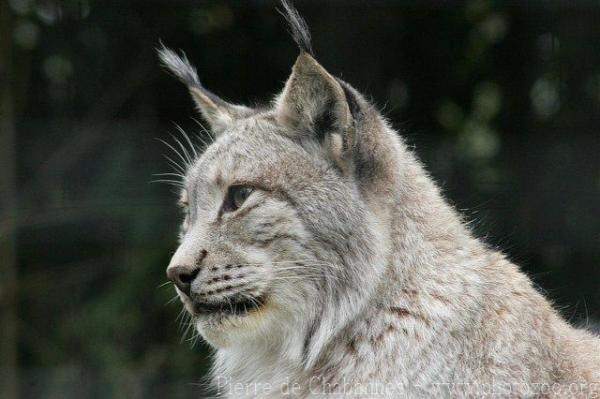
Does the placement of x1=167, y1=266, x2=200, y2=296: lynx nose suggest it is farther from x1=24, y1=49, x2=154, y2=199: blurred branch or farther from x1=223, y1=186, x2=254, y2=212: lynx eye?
x1=24, y1=49, x2=154, y2=199: blurred branch

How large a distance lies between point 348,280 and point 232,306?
25 cm

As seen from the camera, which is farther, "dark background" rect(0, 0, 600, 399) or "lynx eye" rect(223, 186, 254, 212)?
"dark background" rect(0, 0, 600, 399)

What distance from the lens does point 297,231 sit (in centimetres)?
195

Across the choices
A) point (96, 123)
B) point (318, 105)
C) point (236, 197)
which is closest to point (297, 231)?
point (236, 197)

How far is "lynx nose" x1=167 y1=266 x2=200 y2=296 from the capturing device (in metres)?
1.93

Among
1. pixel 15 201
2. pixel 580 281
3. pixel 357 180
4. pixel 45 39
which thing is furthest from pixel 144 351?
pixel 357 180

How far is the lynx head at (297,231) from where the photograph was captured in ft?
6.36

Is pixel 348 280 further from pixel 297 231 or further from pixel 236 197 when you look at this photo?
pixel 236 197

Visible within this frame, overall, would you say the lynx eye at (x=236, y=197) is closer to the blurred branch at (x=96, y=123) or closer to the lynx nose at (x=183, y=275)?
the lynx nose at (x=183, y=275)

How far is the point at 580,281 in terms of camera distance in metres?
3.51

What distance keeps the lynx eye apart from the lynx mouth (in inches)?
7.9

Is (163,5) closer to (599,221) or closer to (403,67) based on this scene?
(403,67)

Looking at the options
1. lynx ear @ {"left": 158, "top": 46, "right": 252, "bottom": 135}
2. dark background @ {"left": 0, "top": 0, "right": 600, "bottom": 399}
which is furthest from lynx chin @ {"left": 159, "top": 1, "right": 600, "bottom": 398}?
dark background @ {"left": 0, "top": 0, "right": 600, "bottom": 399}

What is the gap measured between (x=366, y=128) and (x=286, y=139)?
178mm
